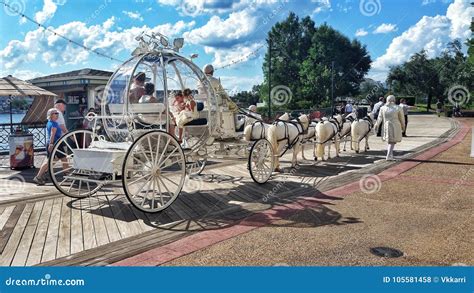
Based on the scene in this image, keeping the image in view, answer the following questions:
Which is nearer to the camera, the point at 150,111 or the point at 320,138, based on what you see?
the point at 150,111

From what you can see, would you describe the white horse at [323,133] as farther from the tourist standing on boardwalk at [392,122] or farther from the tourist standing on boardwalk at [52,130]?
the tourist standing on boardwalk at [52,130]

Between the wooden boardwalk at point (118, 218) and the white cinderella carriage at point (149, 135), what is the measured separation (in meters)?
0.28

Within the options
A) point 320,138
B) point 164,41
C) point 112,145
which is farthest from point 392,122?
point 112,145

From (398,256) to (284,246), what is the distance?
1203 mm

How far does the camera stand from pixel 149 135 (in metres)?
5.19

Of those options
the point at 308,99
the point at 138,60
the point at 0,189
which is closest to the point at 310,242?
the point at 138,60

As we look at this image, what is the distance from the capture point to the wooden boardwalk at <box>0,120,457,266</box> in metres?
4.16

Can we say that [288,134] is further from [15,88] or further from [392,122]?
[15,88]

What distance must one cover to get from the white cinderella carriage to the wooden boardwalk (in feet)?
0.92

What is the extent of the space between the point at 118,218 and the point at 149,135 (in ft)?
4.13

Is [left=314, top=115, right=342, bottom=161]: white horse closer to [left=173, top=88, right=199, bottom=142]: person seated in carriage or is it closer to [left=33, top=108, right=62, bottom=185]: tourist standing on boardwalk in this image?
[left=173, top=88, right=199, bottom=142]: person seated in carriage

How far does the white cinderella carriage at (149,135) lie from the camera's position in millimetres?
5344

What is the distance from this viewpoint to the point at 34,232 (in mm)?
4770

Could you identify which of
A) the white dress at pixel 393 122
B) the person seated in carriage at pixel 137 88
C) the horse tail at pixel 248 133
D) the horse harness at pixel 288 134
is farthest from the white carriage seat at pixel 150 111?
the white dress at pixel 393 122
